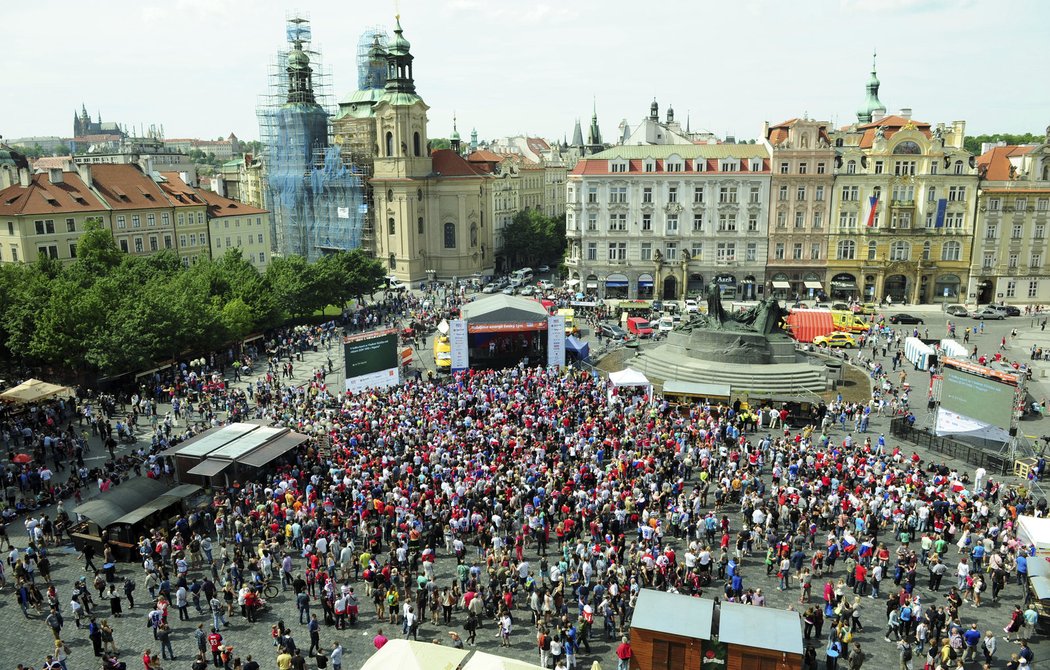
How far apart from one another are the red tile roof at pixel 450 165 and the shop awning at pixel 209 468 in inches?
2493

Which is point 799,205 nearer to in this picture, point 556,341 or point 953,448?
point 556,341

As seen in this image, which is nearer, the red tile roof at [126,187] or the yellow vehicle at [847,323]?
the yellow vehicle at [847,323]

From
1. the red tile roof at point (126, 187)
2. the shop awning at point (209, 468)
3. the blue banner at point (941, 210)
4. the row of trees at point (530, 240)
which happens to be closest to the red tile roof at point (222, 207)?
the red tile roof at point (126, 187)

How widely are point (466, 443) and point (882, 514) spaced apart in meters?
14.5

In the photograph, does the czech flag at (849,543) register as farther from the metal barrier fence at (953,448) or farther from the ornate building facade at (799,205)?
the ornate building facade at (799,205)

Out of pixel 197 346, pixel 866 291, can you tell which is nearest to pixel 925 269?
pixel 866 291

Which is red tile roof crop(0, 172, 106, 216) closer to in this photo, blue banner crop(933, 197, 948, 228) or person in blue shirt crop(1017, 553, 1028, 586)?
person in blue shirt crop(1017, 553, 1028, 586)

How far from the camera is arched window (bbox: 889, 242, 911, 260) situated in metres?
68.1

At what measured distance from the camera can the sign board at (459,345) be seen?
4334cm

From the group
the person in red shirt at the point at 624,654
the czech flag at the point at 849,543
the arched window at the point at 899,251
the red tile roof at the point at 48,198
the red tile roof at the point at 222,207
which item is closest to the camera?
the person in red shirt at the point at 624,654

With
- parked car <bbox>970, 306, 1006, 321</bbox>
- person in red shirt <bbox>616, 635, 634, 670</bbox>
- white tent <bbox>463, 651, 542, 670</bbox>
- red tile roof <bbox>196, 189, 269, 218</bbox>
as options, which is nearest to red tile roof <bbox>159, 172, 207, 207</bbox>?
red tile roof <bbox>196, 189, 269, 218</bbox>

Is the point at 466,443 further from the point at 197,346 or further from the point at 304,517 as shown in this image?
the point at 197,346

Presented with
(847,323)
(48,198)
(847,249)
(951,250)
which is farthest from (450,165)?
(951,250)

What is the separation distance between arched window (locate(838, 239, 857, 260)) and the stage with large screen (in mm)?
45851
